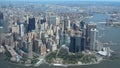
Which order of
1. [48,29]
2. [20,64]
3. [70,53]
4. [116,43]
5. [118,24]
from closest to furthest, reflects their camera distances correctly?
[20,64]
[70,53]
[116,43]
[48,29]
[118,24]

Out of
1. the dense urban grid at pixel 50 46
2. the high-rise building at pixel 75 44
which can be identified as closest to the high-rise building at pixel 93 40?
the dense urban grid at pixel 50 46

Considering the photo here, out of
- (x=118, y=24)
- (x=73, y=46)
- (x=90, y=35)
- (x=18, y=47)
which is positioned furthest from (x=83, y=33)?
(x=118, y=24)

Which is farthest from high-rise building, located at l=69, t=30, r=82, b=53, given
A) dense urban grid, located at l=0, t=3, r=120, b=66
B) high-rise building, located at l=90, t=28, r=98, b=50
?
high-rise building, located at l=90, t=28, r=98, b=50

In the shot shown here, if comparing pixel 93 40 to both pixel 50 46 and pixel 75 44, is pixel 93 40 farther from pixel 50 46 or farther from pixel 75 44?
pixel 50 46

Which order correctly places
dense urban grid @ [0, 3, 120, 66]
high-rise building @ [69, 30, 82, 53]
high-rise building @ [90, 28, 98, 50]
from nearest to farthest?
dense urban grid @ [0, 3, 120, 66]
high-rise building @ [69, 30, 82, 53]
high-rise building @ [90, 28, 98, 50]

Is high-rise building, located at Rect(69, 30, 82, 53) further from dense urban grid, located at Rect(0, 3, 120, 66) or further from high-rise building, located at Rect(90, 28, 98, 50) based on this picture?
high-rise building, located at Rect(90, 28, 98, 50)

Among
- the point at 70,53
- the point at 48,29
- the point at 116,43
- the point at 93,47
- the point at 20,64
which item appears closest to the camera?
the point at 20,64

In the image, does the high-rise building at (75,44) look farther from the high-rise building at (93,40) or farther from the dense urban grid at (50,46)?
the high-rise building at (93,40)

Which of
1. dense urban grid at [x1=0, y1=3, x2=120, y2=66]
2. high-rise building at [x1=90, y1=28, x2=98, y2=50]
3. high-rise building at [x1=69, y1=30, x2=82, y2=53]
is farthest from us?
high-rise building at [x1=90, y1=28, x2=98, y2=50]

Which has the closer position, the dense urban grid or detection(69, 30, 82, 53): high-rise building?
the dense urban grid

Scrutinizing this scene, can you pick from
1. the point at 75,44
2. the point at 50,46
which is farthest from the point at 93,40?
the point at 50,46

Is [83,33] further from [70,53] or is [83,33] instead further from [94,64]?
[94,64]
